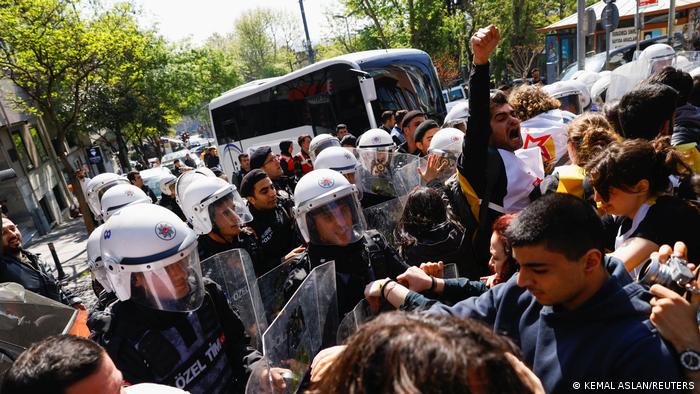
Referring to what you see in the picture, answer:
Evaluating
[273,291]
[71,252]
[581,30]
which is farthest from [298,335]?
[71,252]

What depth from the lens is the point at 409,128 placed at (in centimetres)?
581

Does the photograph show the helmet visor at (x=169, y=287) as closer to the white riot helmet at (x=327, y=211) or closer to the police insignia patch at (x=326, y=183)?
the white riot helmet at (x=327, y=211)

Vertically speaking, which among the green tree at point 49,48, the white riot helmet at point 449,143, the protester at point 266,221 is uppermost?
the green tree at point 49,48

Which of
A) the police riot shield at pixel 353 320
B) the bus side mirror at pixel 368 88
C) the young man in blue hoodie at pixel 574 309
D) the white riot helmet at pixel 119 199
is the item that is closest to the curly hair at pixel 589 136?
the young man in blue hoodie at pixel 574 309

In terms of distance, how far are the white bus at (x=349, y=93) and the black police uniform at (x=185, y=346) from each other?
8.18m

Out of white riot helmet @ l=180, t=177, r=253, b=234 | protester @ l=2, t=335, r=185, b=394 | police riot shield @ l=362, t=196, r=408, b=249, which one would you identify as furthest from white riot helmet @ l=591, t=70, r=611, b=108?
protester @ l=2, t=335, r=185, b=394

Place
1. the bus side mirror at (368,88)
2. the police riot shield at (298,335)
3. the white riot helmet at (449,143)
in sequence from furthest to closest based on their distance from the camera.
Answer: the bus side mirror at (368,88) → the white riot helmet at (449,143) → the police riot shield at (298,335)

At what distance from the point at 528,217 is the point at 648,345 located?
0.47m

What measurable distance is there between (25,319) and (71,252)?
11.7 m

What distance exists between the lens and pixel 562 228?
4.56 feet

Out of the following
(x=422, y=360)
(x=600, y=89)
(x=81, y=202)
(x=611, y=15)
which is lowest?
(x=81, y=202)

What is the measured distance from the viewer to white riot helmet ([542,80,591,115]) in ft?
18.0

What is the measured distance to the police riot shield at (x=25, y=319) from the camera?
84.3 inches

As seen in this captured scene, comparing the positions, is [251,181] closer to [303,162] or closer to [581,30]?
[303,162]
